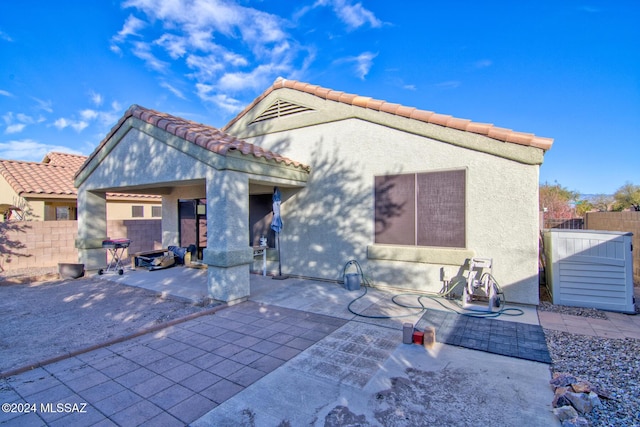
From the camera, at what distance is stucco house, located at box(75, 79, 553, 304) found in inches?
243

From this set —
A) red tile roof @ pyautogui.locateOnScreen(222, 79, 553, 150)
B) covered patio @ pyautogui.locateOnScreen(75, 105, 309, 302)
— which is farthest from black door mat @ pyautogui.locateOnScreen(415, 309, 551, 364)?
covered patio @ pyautogui.locateOnScreen(75, 105, 309, 302)

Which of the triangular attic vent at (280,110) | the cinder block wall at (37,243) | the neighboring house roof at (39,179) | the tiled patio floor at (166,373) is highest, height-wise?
the triangular attic vent at (280,110)

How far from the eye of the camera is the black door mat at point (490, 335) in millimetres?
4152

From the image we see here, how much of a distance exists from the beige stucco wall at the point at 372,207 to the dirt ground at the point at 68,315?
3.67 m

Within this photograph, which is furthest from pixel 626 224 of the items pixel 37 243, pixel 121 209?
pixel 121 209

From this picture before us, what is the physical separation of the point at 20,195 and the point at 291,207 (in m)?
12.2

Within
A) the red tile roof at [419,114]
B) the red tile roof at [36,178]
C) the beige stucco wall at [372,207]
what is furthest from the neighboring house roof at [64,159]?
the red tile roof at [419,114]

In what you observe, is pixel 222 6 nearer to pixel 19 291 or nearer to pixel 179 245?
pixel 179 245

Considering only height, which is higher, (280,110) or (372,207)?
(280,110)

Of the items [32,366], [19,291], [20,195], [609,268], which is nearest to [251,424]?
[32,366]

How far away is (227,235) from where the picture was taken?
6152mm

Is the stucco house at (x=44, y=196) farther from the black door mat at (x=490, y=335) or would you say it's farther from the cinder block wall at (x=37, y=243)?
the black door mat at (x=490, y=335)

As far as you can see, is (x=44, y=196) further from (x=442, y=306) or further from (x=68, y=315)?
(x=442, y=306)

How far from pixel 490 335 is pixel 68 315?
7701 mm
